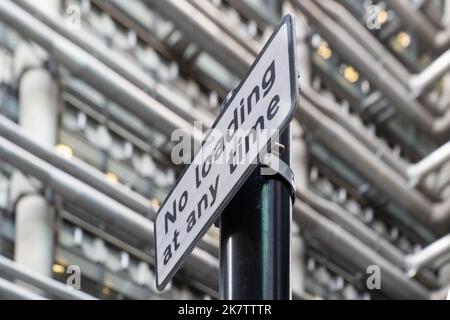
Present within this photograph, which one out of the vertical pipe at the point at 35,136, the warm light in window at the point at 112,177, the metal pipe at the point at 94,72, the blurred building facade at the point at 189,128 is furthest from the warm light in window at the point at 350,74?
the vertical pipe at the point at 35,136

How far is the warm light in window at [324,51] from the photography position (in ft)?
89.2

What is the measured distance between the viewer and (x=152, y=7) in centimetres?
2222

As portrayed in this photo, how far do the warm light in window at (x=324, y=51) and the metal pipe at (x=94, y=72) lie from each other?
680 cm

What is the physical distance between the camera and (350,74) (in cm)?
2802

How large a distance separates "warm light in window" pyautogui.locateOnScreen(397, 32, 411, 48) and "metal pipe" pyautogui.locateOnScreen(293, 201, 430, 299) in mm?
6534

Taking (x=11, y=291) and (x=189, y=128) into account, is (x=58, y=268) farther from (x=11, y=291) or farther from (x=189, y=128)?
(x=189, y=128)

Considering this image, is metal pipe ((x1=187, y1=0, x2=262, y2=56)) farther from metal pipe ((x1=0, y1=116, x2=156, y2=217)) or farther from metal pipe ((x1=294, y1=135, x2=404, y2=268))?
metal pipe ((x1=0, y1=116, x2=156, y2=217))

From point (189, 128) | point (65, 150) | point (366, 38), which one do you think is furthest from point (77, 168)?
point (366, 38)

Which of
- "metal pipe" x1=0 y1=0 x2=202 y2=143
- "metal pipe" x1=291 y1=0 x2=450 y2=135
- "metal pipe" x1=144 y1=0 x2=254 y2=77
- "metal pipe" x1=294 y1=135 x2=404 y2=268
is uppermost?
"metal pipe" x1=291 y1=0 x2=450 y2=135

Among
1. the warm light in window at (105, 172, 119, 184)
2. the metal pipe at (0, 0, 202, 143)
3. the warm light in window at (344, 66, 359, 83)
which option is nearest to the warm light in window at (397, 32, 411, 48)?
the warm light in window at (344, 66, 359, 83)

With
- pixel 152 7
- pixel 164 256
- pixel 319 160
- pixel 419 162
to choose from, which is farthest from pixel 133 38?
pixel 164 256

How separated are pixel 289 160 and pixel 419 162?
25.5 m

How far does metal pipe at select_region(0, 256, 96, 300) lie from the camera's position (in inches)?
665

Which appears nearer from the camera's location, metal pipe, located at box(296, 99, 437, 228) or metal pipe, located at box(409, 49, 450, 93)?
metal pipe, located at box(296, 99, 437, 228)
